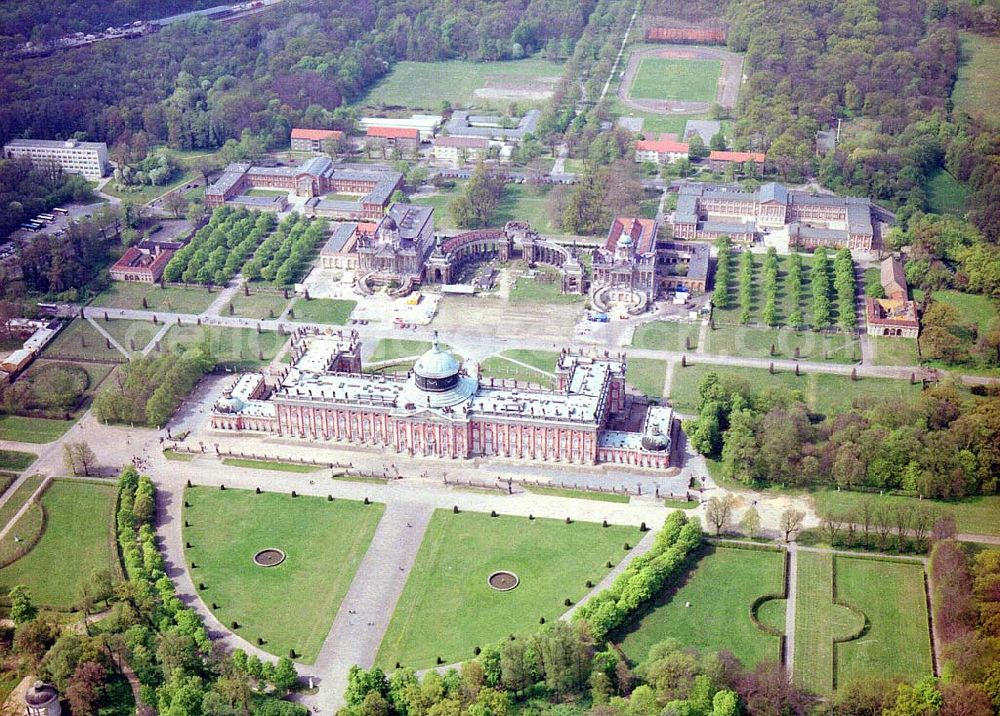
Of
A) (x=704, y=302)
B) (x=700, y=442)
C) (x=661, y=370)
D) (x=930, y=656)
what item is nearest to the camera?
(x=930, y=656)

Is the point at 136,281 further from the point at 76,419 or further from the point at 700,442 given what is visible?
the point at 700,442

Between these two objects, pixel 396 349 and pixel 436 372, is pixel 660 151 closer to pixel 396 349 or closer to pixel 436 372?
pixel 396 349

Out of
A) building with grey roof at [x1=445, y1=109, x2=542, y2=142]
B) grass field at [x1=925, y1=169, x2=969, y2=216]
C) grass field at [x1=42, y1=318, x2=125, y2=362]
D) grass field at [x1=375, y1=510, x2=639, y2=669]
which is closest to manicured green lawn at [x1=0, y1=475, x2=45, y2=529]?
grass field at [x1=42, y1=318, x2=125, y2=362]

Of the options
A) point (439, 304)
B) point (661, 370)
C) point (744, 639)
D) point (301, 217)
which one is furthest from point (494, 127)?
point (744, 639)

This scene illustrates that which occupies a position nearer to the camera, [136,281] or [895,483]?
[895,483]

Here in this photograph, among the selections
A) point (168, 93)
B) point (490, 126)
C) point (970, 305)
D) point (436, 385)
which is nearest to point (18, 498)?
point (436, 385)

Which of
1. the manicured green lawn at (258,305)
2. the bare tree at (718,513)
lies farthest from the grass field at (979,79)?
the manicured green lawn at (258,305)
